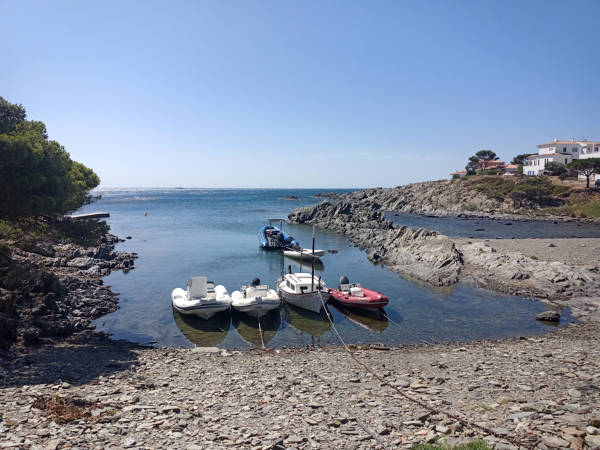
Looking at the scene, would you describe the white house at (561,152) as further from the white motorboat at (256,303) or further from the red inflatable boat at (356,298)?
the white motorboat at (256,303)

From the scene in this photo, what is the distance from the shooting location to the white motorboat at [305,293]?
83.8ft

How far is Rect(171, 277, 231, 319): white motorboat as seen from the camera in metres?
23.5

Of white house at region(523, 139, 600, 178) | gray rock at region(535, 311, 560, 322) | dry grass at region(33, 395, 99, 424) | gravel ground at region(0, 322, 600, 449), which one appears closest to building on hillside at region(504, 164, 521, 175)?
white house at region(523, 139, 600, 178)

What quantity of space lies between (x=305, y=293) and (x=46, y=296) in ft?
52.4

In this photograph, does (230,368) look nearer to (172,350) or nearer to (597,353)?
(172,350)

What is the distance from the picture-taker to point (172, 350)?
1878 centimetres

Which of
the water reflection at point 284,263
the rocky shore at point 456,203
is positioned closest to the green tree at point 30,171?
the water reflection at point 284,263

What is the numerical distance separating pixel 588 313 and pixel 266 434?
24345 mm

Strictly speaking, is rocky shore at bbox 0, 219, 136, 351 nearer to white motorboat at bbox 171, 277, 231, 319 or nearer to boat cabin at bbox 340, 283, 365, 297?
white motorboat at bbox 171, 277, 231, 319

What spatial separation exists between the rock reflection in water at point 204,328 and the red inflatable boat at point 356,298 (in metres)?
7.91

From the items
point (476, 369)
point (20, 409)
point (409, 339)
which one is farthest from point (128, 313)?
point (476, 369)

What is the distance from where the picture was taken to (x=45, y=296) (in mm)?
22031

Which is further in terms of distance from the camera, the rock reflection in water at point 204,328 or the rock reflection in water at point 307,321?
the rock reflection in water at point 307,321

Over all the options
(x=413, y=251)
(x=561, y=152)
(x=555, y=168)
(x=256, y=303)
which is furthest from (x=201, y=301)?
(x=561, y=152)
